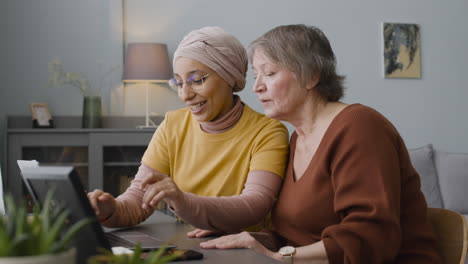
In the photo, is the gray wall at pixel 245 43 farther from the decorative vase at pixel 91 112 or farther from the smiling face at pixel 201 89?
the smiling face at pixel 201 89

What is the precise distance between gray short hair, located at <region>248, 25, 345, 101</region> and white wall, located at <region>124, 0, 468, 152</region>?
307cm

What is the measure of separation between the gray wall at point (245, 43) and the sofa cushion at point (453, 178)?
626 mm

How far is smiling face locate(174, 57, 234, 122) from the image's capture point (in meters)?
1.85

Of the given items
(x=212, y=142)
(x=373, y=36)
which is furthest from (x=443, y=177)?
(x=212, y=142)

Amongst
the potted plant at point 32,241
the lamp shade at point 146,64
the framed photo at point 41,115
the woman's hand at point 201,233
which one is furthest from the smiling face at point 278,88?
the framed photo at point 41,115

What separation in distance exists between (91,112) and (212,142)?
270cm

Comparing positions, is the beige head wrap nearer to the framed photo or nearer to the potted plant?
the potted plant

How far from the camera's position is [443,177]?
4.64 meters

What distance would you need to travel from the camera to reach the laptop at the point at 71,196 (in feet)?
3.17

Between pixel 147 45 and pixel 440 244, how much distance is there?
3.13 meters

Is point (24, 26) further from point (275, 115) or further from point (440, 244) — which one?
point (440, 244)

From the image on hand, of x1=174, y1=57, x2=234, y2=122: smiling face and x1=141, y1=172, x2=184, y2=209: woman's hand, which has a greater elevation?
x1=174, y1=57, x2=234, y2=122: smiling face

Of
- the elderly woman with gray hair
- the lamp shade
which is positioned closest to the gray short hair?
the elderly woman with gray hair

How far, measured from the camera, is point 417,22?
529cm
